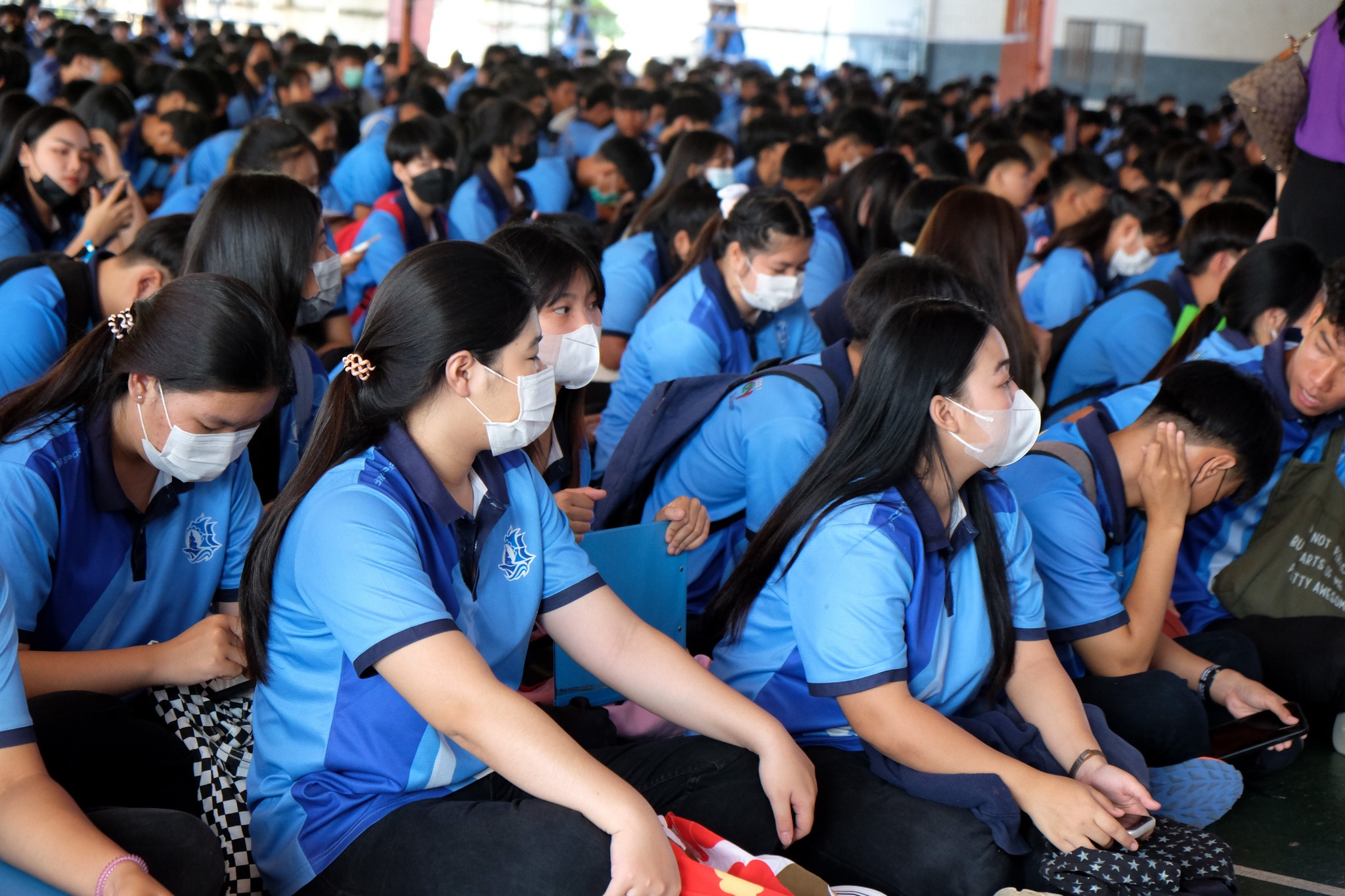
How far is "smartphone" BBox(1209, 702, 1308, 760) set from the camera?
238 cm

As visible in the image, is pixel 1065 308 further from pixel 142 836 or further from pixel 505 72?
pixel 505 72

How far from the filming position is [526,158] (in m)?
5.57

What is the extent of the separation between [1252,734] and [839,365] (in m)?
1.10

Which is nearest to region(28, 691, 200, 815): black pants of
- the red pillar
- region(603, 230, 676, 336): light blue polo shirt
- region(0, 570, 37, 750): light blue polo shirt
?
region(0, 570, 37, 750): light blue polo shirt

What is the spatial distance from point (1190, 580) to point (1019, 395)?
118 cm

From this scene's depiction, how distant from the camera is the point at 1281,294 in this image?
310 centimetres

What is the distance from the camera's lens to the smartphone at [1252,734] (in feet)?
7.81

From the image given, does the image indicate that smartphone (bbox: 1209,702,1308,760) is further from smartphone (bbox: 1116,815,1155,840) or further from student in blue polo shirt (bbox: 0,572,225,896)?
student in blue polo shirt (bbox: 0,572,225,896)

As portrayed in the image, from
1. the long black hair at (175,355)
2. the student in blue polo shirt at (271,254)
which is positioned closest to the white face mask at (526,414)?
the long black hair at (175,355)

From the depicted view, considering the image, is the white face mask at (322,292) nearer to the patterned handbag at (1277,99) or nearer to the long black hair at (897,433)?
the long black hair at (897,433)

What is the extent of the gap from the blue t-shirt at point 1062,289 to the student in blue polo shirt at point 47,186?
3.16 metres

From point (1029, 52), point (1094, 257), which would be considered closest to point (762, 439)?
point (1094, 257)

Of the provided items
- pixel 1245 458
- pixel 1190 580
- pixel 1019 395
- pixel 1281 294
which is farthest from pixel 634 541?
pixel 1281 294

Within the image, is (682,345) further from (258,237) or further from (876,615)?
(876,615)
